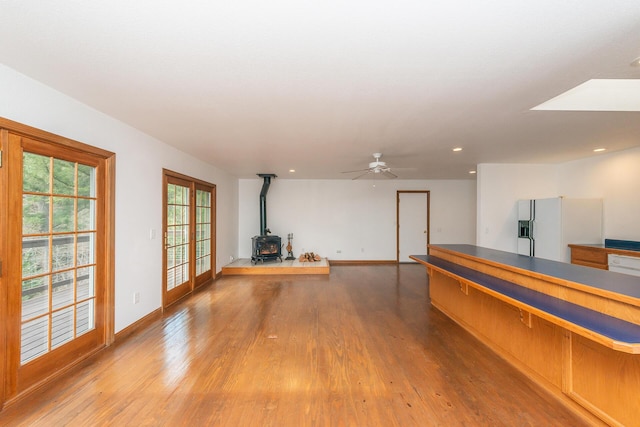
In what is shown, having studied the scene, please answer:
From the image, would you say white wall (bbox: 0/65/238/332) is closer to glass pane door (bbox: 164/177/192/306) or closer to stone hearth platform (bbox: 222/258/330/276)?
glass pane door (bbox: 164/177/192/306)

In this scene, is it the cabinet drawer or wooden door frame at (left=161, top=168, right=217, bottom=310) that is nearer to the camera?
wooden door frame at (left=161, top=168, right=217, bottom=310)

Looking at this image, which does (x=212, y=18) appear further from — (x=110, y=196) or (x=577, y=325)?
(x=577, y=325)

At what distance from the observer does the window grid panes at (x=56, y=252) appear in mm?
2047

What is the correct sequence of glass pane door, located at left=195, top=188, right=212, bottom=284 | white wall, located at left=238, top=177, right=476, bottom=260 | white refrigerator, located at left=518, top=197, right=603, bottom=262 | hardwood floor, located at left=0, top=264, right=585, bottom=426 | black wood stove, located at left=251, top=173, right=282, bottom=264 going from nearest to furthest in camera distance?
hardwood floor, located at left=0, top=264, right=585, bottom=426, white refrigerator, located at left=518, top=197, right=603, bottom=262, glass pane door, located at left=195, top=188, right=212, bottom=284, black wood stove, located at left=251, top=173, right=282, bottom=264, white wall, located at left=238, top=177, right=476, bottom=260

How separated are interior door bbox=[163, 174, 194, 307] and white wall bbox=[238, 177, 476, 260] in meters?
2.55

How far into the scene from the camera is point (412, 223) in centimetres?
725

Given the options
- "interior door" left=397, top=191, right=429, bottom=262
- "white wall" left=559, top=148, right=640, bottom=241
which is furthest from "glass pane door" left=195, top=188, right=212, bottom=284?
"white wall" left=559, top=148, right=640, bottom=241

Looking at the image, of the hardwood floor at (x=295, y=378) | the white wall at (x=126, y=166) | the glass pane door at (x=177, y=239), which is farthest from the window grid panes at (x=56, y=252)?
the glass pane door at (x=177, y=239)

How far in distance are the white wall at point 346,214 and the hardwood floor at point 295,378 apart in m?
3.55

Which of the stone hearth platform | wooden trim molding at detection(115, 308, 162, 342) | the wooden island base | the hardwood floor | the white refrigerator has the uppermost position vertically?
the white refrigerator

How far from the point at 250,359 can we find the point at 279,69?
250cm

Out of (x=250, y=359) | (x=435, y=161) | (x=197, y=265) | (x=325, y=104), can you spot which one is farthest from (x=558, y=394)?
(x=197, y=265)

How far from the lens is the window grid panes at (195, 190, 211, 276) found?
492 cm

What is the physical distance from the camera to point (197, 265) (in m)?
4.91
